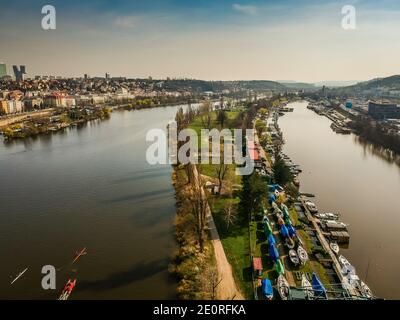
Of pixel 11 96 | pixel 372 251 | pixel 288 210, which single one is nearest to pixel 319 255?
pixel 372 251

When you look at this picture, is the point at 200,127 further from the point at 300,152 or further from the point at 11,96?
the point at 11,96

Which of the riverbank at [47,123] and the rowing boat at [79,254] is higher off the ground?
the riverbank at [47,123]

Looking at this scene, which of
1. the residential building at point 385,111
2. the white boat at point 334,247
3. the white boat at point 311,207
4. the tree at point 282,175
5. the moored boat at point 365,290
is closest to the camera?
the moored boat at point 365,290

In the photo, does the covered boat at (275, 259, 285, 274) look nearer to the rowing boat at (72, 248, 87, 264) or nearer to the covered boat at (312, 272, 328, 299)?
the covered boat at (312, 272, 328, 299)

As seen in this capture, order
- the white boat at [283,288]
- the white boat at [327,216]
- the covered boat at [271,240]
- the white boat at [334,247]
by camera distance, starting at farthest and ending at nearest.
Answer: the white boat at [327,216], the white boat at [334,247], the covered boat at [271,240], the white boat at [283,288]

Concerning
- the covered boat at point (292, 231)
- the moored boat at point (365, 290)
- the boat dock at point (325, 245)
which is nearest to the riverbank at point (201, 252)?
the covered boat at point (292, 231)

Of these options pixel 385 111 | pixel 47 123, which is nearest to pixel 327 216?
pixel 47 123

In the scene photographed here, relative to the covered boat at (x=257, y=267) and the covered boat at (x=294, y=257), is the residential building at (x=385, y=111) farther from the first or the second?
the covered boat at (x=257, y=267)

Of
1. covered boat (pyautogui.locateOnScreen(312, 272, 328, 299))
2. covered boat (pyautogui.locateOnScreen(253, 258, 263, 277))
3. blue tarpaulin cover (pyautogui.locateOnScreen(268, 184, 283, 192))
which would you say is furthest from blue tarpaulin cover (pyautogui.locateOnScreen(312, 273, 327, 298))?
blue tarpaulin cover (pyautogui.locateOnScreen(268, 184, 283, 192))

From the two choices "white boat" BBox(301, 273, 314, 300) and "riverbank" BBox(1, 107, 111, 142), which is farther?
"riverbank" BBox(1, 107, 111, 142)
